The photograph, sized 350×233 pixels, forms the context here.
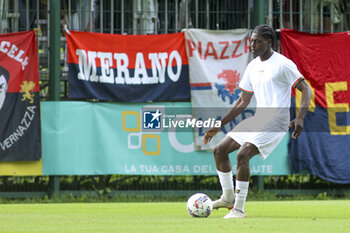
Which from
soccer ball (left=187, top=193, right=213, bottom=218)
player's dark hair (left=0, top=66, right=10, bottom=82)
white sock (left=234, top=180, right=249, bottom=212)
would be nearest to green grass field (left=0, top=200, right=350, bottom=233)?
soccer ball (left=187, top=193, right=213, bottom=218)

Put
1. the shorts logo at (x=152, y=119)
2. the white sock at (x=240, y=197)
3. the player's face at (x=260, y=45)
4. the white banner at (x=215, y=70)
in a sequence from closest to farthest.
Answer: the white sock at (x=240, y=197), the player's face at (x=260, y=45), the shorts logo at (x=152, y=119), the white banner at (x=215, y=70)

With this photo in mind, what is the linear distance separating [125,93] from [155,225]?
487 centimetres

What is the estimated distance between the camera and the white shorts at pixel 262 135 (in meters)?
7.97

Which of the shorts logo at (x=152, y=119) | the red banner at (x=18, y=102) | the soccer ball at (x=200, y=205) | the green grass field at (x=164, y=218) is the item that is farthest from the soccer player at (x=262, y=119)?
the red banner at (x=18, y=102)

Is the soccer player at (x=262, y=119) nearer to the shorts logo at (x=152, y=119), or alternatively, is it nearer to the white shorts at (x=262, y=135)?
the white shorts at (x=262, y=135)

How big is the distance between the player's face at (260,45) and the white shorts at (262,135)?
0.73 metres

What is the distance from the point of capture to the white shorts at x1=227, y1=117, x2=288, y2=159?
797 centimetres

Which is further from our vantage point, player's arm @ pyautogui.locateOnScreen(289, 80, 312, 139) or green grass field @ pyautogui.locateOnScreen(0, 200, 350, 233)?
player's arm @ pyautogui.locateOnScreen(289, 80, 312, 139)

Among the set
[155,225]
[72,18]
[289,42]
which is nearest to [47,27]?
[72,18]

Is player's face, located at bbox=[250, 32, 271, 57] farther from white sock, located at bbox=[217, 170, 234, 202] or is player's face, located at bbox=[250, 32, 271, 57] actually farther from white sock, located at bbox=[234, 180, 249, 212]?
white sock, located at bbox=[234, 180, 249, 212]

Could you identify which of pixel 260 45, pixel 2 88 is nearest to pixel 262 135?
pixel 260 45

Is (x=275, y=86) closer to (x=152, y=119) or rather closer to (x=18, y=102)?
(x=152, y=119)

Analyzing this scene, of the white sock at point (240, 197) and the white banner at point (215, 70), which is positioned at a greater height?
the white banner at point (215, 70)

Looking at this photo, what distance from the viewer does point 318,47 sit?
12.0 m
